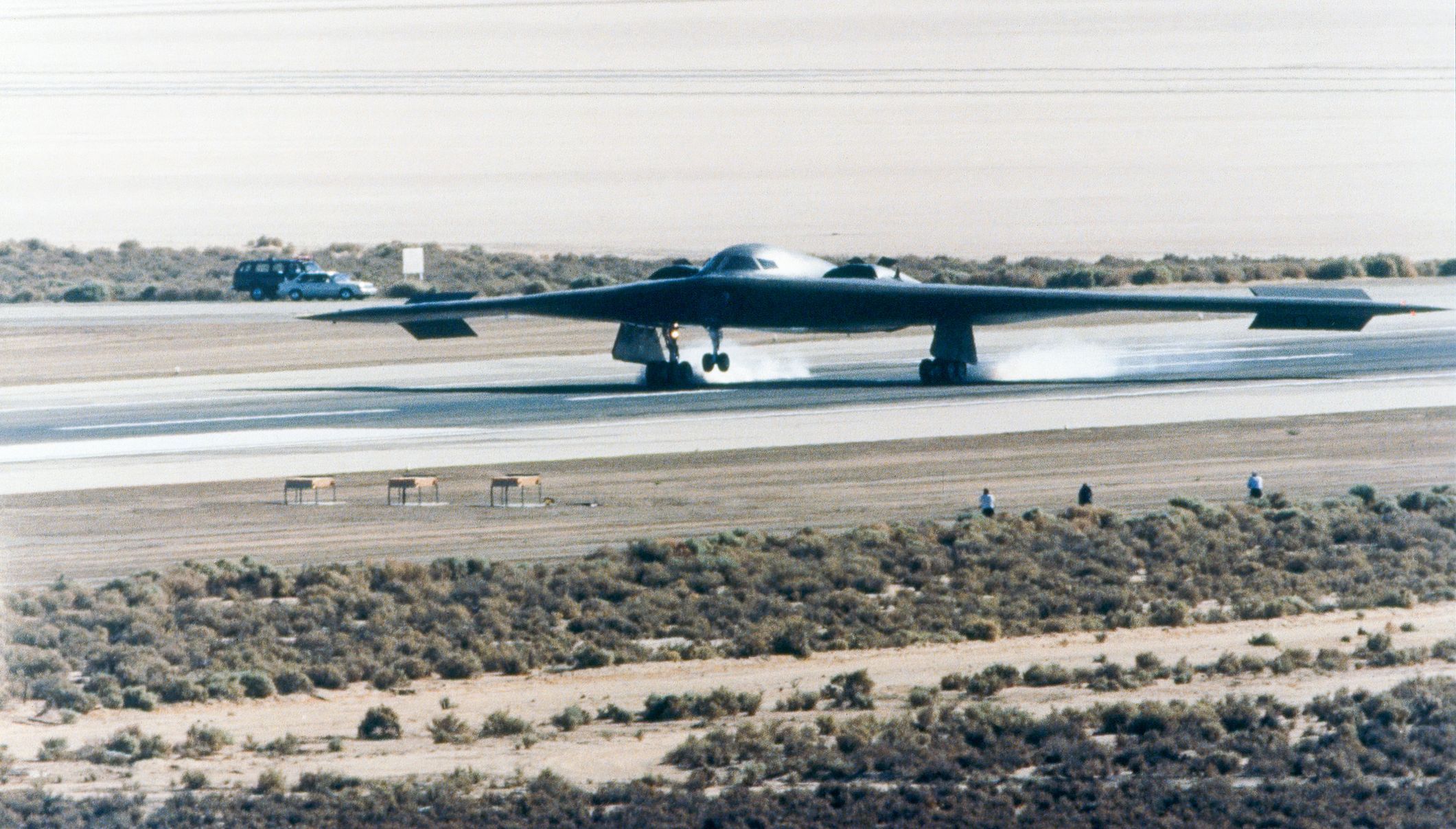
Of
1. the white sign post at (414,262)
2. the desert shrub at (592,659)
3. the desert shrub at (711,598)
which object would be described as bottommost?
the desert shrub at (592,659)

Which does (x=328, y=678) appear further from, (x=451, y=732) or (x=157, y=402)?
(x=157, y=402)

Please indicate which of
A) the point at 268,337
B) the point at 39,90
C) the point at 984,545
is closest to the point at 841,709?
the point at 984,545

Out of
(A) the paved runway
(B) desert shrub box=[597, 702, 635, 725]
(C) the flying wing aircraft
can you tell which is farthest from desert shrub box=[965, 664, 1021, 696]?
(C) the flying wing aircraft

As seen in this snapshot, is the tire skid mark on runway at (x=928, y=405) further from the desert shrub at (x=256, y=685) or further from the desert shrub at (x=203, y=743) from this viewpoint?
the desert shrub at (x=203, y=743)

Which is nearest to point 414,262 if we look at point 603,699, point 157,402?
point 157,402

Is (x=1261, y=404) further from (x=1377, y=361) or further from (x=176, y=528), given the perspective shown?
(x=176, y=528)

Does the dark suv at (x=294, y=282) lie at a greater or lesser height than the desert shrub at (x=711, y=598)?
greater

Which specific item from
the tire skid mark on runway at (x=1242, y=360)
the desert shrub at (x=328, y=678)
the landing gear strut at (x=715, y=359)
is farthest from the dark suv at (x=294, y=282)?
the desert shrub at (x=328, y=678)

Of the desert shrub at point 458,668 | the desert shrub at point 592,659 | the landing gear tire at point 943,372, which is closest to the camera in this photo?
the desert shrub at point 458,668

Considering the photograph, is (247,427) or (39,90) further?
(39,90)
